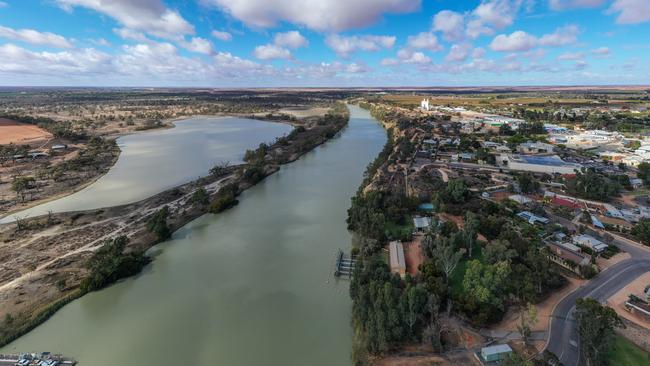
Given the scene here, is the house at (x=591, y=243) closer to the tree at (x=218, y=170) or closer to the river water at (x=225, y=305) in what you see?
the river water at (x=225, y=305)

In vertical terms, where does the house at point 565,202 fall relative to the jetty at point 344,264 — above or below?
above

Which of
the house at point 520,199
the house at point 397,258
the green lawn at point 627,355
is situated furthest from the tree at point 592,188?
the house at point 397,258

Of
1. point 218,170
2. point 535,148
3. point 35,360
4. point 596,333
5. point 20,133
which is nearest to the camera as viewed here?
point 596,333

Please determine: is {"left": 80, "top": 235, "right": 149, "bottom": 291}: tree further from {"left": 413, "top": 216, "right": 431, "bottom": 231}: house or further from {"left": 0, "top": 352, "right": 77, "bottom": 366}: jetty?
{"left": 413, "top": 216, "right": 431, "bottom": 231}: house

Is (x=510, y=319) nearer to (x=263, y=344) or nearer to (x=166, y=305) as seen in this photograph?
(x=263, y=344)

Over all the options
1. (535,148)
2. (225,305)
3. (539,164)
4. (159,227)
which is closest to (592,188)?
(539,164)

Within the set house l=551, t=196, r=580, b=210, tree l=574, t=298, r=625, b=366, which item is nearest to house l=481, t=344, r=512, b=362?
tree l=574, t=298, r=625, b=366

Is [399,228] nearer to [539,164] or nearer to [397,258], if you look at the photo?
[397,258]
